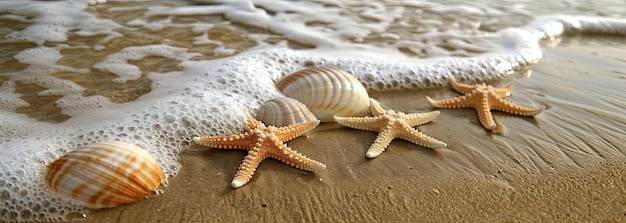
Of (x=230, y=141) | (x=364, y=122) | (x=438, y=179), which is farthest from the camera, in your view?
(x=364, y=122)

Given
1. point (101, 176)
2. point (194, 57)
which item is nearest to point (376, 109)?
point (101, 176)

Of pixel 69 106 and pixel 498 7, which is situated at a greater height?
pixel 498 7

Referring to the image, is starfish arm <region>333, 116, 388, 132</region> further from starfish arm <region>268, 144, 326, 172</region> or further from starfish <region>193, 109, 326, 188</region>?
starfish arm <region>268, 144, 326, 172</region>

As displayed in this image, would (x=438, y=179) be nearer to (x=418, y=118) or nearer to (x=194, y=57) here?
(x=418, y=118)

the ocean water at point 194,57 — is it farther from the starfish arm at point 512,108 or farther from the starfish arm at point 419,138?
the starfish arm at point 419,138

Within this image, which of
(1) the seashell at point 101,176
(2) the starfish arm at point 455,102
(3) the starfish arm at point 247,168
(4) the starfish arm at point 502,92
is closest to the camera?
(1) the seashell at point 101,176

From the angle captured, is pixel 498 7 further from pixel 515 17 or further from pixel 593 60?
pixel 593 60

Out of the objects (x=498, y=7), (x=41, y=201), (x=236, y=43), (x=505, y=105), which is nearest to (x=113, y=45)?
(x=236, y=43)

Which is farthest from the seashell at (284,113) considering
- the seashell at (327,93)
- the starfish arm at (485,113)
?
the starfish arm at (485,113)
